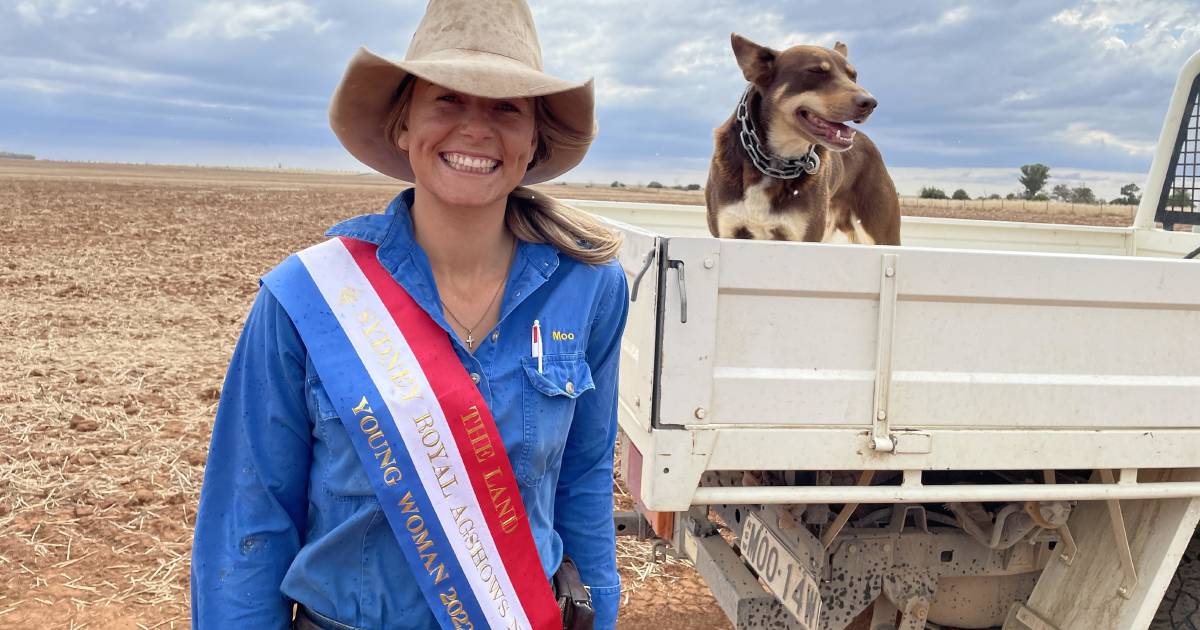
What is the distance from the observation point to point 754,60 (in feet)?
13.5

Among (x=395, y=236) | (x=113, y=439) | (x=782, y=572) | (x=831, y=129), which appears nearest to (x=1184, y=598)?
(x=782, y=572)

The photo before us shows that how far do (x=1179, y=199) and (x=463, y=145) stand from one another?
16.3 ft

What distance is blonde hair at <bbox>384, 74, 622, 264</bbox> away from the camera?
1.81 meters

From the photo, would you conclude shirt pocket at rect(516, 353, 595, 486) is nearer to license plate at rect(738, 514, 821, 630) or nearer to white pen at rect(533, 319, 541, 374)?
white pen at rect(533, 319, 541, 374)

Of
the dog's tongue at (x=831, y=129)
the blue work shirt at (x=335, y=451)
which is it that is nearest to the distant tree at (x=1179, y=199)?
the dog's tongue at (x=831, y=129)

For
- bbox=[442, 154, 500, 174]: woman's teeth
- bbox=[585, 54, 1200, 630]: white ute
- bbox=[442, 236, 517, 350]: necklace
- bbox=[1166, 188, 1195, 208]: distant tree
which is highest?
bbox=[1166, 188, 1195, 208]: distant tree

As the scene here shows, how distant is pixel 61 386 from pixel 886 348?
23.0ft

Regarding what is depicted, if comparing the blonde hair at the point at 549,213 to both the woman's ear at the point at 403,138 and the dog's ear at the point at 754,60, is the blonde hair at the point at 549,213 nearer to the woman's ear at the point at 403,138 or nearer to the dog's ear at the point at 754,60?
the woman's ear at the point at 403,138

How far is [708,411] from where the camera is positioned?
8.34ft

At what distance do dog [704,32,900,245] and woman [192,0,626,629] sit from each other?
2379 mm

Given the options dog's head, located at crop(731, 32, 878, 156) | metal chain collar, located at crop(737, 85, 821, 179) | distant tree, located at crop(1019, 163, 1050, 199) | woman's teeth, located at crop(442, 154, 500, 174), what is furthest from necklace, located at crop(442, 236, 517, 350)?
distant tree, located at crop(1019, 163, 1050, 199)

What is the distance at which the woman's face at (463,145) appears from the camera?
164cm

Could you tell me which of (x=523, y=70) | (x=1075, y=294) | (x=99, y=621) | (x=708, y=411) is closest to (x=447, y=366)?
(x=523, y=70)

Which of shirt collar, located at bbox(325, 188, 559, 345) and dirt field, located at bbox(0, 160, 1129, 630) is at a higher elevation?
shirt collar, located at bbox(325, 188, 559, 345)
